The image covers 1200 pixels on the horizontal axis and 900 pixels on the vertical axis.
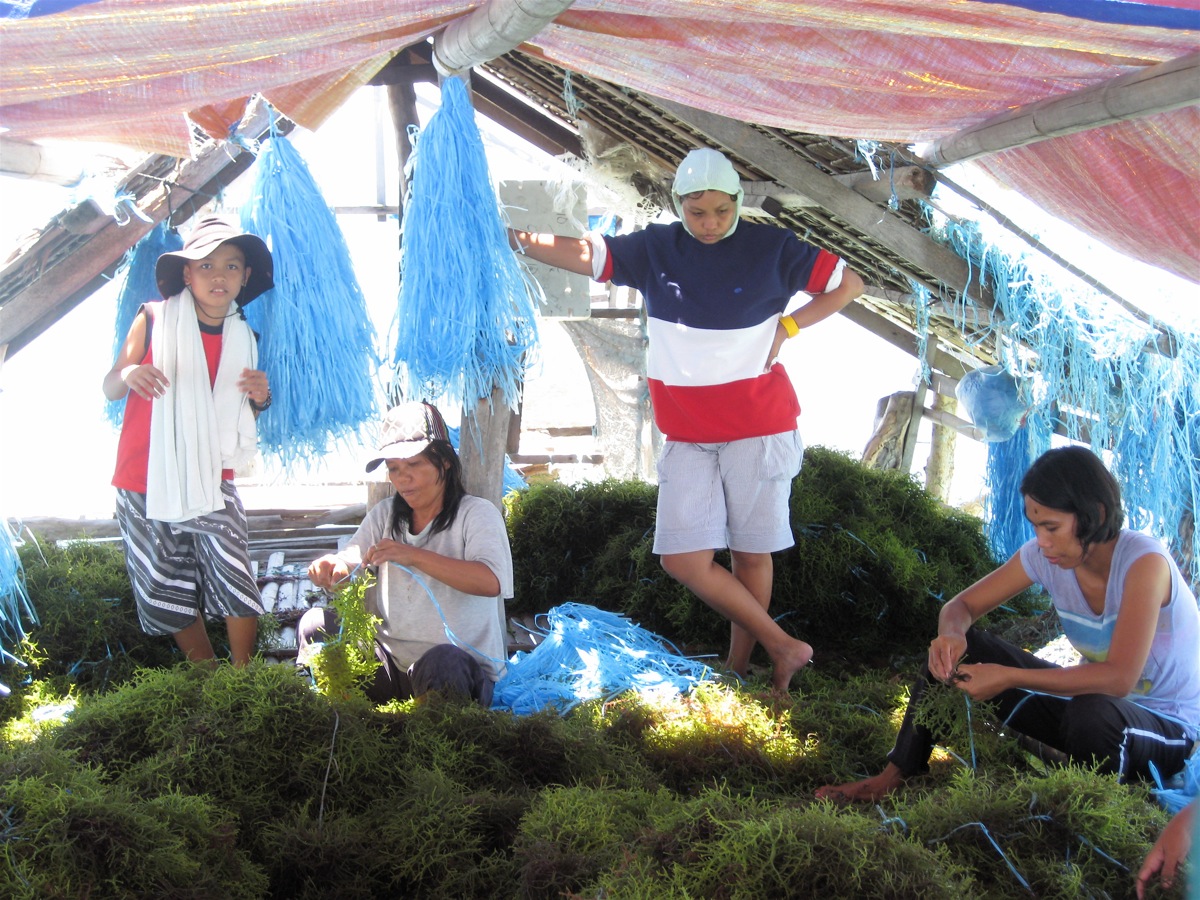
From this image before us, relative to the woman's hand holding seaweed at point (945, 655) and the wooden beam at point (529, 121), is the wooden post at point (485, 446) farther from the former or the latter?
the wooden beam at point (529, 121)

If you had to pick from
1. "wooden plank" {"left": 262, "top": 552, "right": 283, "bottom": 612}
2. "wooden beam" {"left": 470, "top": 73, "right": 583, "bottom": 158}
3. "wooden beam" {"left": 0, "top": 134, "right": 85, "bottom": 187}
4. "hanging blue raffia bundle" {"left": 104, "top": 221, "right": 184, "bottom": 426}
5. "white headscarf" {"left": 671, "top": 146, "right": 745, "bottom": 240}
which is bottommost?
"wooden plank" {"left": 262, "top": 552, "right": 283, "bottom": 612}

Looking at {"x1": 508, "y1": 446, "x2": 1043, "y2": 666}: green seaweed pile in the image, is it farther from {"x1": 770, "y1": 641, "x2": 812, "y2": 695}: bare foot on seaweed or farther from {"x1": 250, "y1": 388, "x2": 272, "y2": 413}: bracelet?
{"x1": 250, "y1": 388, "x2": 272, "y2": 413}: bracelet

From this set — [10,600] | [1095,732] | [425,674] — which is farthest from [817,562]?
[10,600]

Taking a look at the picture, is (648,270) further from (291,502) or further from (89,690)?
(291,502)

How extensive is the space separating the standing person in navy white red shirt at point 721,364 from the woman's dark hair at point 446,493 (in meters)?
0.64

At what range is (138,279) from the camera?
3.58m

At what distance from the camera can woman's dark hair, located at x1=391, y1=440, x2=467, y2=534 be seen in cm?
301

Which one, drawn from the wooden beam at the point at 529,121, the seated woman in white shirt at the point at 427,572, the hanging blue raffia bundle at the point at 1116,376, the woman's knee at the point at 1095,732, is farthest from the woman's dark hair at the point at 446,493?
the wooden beam at the point at 529,121

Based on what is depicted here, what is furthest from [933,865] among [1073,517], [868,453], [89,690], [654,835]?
[868,453]

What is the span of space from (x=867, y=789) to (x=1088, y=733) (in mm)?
517

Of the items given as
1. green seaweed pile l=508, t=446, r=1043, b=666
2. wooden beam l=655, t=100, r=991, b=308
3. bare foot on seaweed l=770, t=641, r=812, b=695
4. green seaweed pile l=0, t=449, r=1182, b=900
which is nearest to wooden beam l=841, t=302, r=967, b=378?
wooden beam l=655, t=100, r=991, b=308

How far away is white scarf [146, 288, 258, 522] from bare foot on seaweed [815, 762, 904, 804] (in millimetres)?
1949

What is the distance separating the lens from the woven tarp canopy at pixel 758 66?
2.31 metres

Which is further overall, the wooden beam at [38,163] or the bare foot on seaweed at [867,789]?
the wooden beam at [38,163]
